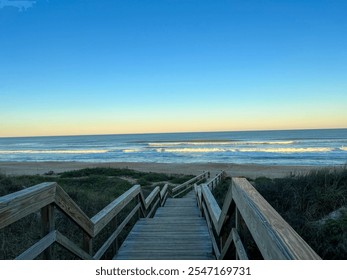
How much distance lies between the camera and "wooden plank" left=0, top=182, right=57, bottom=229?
1.74 metres

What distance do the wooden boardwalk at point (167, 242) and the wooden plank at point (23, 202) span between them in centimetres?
198

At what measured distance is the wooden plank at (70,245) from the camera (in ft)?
8.23

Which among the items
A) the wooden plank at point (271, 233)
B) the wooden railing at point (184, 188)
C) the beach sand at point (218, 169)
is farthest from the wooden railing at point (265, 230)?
the beach sand at point (218, 169)

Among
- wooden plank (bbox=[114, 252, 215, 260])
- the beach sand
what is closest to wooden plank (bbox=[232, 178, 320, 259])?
wooden plank (bbox=[114, 252, 215, 260])

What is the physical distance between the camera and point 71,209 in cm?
Result: 274

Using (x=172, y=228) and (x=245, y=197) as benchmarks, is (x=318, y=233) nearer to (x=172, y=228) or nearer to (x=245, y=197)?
(x=172, y=228)

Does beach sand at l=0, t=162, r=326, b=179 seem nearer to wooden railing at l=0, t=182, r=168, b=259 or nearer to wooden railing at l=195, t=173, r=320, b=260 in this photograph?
wooden railing at l=0, t=182, r=168, b=259

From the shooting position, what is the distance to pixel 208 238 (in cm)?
467

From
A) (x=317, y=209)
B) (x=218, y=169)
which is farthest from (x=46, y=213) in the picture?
(x=218, y=169)

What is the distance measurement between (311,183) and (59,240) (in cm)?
573

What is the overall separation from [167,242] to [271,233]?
10.6ft

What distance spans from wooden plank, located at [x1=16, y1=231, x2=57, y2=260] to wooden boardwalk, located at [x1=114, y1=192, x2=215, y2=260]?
174 cm

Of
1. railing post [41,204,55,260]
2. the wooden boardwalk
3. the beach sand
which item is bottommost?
the beach sand
